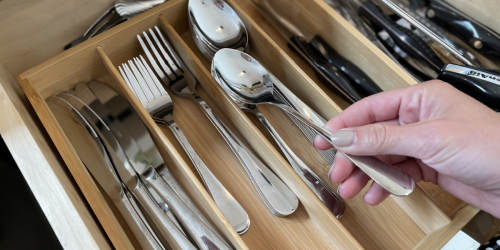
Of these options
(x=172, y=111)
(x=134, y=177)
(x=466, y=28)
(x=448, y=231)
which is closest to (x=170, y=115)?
(x=172, y=111)

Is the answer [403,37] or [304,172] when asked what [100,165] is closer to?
[304,172]

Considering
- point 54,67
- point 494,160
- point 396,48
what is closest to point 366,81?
point 396,48

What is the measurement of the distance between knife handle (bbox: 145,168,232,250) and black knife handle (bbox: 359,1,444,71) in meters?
0.52

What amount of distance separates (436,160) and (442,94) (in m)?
0.10

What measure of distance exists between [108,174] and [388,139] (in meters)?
0.43

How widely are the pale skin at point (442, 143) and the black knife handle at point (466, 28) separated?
9.7 inches

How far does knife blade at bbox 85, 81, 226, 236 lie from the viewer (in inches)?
21.1

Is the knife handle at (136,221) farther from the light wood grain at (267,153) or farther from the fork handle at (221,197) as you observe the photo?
the light wood grain at (267,153)

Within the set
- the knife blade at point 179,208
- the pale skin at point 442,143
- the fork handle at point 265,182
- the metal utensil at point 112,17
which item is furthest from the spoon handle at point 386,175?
the metal utensil at point 112,17

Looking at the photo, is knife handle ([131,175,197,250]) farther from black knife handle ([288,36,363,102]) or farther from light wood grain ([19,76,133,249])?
black knife handle ([288,36,363,102])

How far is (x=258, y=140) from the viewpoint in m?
0.54

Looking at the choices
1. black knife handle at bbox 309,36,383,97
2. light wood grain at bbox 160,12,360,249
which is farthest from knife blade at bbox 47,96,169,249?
black knife handle at bbox 309,36,383,97

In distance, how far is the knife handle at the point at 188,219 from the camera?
478 mm

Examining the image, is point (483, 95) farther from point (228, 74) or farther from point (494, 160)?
point (228, 74)
